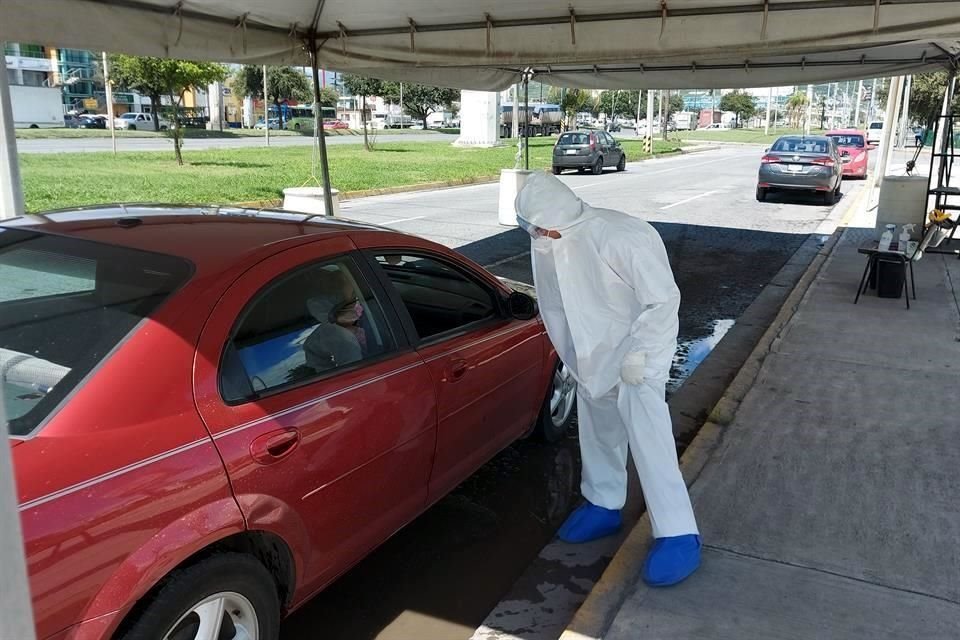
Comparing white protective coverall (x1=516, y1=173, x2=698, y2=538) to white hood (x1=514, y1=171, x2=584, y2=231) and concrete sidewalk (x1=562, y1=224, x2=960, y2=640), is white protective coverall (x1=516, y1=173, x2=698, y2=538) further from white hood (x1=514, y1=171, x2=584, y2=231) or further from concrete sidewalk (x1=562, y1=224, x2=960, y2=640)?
concrete sidewalk (x1=562, y1=224, x2=960, y2=640)

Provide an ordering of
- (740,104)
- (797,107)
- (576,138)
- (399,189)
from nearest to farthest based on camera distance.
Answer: (399,189), (576,138), (797,107), (740,104)

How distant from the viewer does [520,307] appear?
3953 mm

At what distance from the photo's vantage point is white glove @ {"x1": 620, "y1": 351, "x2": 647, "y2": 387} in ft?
10.0

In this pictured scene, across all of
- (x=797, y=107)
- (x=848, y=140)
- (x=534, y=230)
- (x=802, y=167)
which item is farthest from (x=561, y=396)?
(x=797, y=107)

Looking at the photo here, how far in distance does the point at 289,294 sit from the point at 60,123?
2598 inches

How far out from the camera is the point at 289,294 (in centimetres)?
280

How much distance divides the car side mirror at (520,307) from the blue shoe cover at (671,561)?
129cm

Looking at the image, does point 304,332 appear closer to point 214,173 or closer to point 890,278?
point 890,278

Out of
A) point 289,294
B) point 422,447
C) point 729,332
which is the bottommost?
point 729,332

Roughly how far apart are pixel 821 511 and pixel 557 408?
5.17 feet

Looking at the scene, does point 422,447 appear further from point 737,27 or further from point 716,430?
point 737,27

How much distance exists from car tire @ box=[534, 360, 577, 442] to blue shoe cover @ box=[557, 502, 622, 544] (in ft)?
2.94

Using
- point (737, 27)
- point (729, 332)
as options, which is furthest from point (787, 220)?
point (737, 27)

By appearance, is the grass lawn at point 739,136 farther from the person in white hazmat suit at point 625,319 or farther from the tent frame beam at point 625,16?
the person in white hazmat suit at point 625,319
